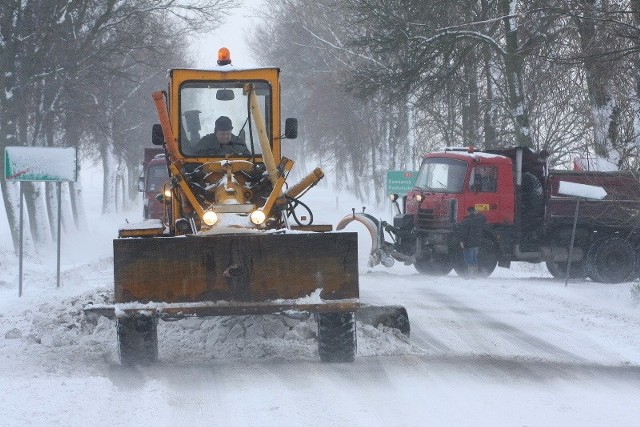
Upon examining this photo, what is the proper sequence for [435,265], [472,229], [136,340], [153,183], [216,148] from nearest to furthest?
[136,340], [216,148], [472,229], [435,265], [153,183]

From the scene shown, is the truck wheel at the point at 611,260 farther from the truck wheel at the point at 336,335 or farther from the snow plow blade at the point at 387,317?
the truck wheel at the point at 336,335

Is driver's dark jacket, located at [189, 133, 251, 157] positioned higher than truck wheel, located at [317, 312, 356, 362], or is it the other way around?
driver's dark jacket, located at [189, 133, 251, 157]

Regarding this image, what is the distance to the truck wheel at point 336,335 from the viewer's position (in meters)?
9.14

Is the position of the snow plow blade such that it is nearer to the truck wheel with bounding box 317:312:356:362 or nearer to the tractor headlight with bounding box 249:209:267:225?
the truck wheel with bounding box 317:312:356:362

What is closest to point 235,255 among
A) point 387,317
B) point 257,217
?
point 257,217

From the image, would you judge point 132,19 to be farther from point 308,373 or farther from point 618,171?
point 308,373

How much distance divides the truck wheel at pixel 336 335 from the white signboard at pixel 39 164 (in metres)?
9.50

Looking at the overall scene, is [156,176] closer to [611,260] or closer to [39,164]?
[39,164]

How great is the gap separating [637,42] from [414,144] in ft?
96.3

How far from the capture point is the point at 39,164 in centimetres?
1777

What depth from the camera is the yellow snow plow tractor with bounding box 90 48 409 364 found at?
28.7 ft

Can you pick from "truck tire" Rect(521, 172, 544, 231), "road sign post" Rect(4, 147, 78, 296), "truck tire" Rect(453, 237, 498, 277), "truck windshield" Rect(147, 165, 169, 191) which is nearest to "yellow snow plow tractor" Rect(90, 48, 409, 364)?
"road sign post" Rect(4, 147, 78, 296)

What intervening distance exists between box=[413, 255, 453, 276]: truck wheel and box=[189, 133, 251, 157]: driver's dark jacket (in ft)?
35.9

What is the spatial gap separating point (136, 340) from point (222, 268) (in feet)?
3.58
